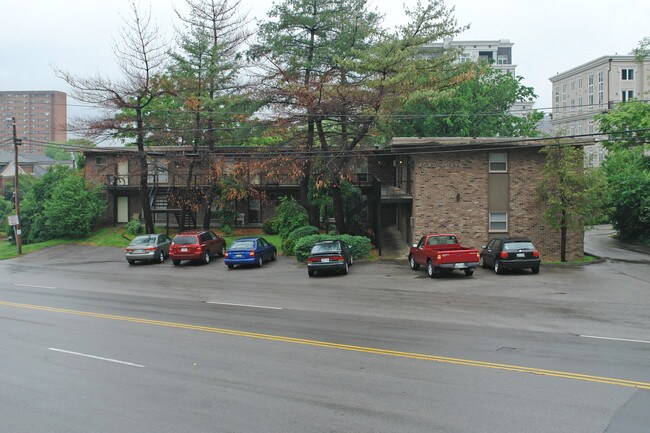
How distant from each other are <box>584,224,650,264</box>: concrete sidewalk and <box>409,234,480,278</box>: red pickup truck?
9.80 metres

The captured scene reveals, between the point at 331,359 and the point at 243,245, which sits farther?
the point at 243,245

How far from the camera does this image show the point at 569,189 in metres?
24.9

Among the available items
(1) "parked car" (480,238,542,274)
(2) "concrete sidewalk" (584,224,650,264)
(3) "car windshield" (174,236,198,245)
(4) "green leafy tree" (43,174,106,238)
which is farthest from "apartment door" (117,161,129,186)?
(2) "concrete sidewalk" (584,224,650,264)

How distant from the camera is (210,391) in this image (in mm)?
7824

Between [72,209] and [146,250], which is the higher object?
[72,209]

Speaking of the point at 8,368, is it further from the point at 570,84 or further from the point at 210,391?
the point at 570,84

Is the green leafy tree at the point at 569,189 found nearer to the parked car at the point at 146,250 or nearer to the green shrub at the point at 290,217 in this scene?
the green shrub at the point at 290,217

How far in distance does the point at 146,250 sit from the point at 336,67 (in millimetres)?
14424

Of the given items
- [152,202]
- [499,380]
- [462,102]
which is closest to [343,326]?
[499,380]

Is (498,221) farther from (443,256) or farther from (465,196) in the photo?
(443,256)

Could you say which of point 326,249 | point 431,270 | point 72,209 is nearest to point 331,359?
point 431,270

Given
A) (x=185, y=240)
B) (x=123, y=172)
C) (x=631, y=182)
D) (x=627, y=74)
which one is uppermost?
(x=627, y=74)

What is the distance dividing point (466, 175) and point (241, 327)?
18.5 m

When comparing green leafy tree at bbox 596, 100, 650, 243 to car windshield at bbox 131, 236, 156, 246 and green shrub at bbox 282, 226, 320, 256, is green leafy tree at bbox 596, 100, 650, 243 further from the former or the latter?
car windshield at bbox 131, 236, 156, 246
